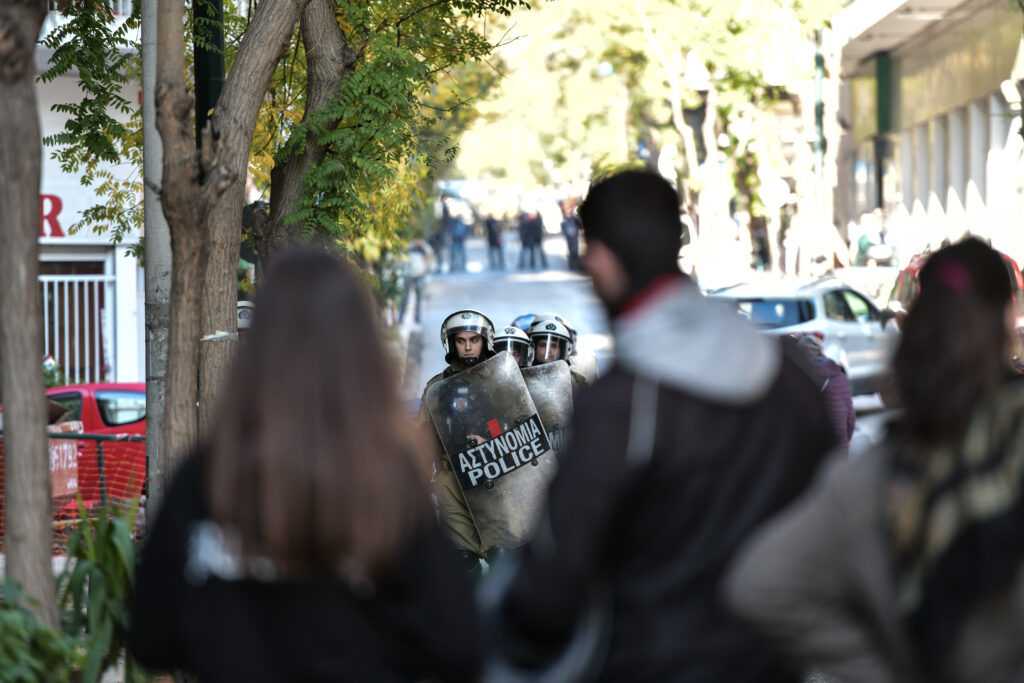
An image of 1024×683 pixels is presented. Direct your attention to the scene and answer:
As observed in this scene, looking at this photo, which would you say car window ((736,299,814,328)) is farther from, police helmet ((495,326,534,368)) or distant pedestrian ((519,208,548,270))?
distant pedestrian ((519,208,548,270))

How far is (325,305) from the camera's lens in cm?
214

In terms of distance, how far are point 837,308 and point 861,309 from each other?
419 millimetres

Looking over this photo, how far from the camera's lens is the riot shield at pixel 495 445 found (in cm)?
655

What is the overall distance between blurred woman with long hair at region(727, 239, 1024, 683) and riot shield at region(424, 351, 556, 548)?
418 centimetres

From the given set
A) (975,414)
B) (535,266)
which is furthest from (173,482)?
(535,266)

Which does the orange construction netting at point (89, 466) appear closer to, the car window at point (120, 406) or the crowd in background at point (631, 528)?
the car window at point (120, 406)

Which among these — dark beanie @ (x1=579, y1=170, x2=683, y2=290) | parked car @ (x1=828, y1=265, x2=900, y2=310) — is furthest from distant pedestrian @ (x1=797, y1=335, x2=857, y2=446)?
parked car @ (x1=828, y1=265, x2=900, y2=310)

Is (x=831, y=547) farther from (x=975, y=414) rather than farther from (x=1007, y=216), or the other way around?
(x=1007, y=216)

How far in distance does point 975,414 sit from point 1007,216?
77.4ft

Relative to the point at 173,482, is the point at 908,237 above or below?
above

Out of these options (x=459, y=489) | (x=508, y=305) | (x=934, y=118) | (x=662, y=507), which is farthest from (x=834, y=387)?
(x=934, y=118)

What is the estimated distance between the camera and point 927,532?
83.4 inches

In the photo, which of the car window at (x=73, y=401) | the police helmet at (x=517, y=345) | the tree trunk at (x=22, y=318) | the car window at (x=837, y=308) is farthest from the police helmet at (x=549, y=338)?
the car window at (x=837, y=308)

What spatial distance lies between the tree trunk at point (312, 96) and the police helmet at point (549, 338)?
155cm
